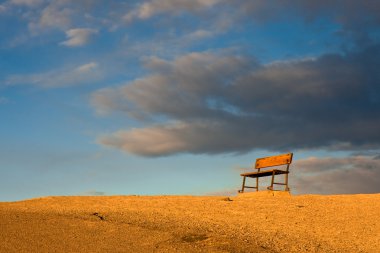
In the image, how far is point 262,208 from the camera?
15773mm

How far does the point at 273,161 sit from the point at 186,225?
9962 mm

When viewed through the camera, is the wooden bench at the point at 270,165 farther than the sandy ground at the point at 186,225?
Yes

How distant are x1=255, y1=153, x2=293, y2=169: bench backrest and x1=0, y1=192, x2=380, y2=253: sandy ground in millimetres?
3215

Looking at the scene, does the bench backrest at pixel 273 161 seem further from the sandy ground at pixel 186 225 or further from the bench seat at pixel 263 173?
the sandy ground at pixel 186 225

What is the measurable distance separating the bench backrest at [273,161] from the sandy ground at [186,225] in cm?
322

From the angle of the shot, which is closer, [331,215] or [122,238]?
[122,238]

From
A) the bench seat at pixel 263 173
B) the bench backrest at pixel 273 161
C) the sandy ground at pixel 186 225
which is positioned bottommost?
the sandy ground at pixel 186 225

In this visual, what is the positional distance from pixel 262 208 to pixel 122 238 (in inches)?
234

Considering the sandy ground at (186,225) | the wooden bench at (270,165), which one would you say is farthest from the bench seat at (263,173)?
the sandy ground at (186,225)

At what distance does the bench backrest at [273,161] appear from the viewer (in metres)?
20.8

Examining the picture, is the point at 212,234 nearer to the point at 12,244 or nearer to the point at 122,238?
the point at 122,238

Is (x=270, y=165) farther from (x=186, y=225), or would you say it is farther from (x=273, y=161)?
(x=186, y=225)

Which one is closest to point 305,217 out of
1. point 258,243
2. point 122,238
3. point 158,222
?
point 258,243

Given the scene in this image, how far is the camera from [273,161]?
71.9ft
